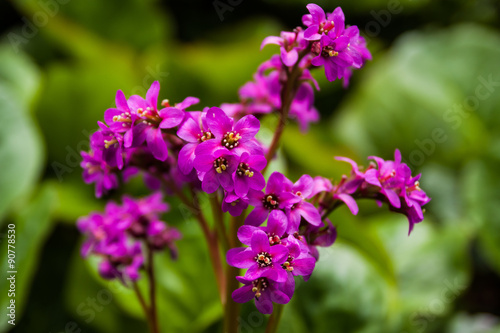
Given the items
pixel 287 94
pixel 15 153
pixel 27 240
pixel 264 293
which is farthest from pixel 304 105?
pixel 15 153

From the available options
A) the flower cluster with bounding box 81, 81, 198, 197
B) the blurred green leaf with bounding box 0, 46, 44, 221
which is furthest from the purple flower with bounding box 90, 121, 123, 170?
the blurred green leaf with bounding box 0, 46, 44, 221

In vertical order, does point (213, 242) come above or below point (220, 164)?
below

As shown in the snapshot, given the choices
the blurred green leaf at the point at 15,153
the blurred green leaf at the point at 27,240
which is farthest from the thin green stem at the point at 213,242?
the blurred green leaf at the point at 15,153

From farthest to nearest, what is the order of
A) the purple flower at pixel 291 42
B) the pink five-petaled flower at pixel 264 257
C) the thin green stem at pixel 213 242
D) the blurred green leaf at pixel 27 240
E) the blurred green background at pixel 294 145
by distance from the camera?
the blurred green background at pixel 294 145 < the blurred green leaf at pixel 27 240 < the thin green stem at pixel 213 242 < the purple flower at pixel 291 42 < the pink five-petaled flower at pixel 264 257

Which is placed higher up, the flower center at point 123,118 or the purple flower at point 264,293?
the flower center at point 123,118

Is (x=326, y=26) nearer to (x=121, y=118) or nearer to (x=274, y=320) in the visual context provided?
(x=121, y=118)

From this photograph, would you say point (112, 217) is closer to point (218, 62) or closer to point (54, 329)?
point (54, 329)

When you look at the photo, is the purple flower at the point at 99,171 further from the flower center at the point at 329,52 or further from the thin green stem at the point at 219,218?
the flower center at the point at 329,52

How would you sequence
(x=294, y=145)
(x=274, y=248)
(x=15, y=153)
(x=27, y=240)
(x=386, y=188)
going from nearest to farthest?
(x=274, y=248)
(x=386, y=188)
(x=27, y=240)
(x=15, y=153)
(x=294, y=145)
